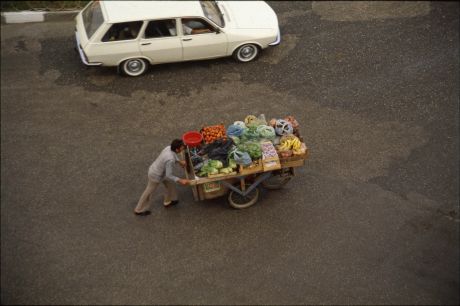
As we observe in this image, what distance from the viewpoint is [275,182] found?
748 centimetres

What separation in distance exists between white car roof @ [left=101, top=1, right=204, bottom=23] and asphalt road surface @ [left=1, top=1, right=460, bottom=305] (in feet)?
4.27

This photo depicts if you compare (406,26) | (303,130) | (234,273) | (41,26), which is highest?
(41,26)

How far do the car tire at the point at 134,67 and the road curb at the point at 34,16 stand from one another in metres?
2.79

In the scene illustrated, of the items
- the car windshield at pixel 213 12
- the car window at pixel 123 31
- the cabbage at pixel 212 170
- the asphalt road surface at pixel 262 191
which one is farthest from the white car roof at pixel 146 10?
the cabbage at pixel 212 170

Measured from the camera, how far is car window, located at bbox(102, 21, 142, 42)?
347 inches

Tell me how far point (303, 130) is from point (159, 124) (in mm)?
2807

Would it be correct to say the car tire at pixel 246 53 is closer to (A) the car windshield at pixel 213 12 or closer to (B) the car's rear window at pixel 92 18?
(A) the car windshield at pixel 213 12

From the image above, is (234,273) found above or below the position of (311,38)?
below

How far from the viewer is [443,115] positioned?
29.0ft

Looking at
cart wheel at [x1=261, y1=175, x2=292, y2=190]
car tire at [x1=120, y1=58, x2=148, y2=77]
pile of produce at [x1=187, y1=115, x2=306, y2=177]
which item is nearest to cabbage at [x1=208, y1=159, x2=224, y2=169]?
pile of produce at [x1=187, y1=115, x2=306, y2=177]

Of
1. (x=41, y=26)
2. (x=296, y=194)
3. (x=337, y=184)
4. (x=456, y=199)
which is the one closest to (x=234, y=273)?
(x=296, y=194)

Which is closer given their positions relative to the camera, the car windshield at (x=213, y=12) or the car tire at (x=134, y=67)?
the car tire at (x=134, y=67)

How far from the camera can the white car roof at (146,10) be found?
880 centimetres

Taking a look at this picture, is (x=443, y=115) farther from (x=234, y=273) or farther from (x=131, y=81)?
(x=131, y=81)
